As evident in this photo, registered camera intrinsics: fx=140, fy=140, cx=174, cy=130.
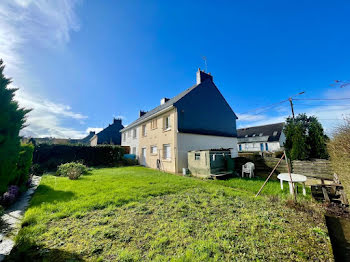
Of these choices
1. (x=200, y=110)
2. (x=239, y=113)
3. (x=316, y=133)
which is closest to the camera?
(x=316, y=133)

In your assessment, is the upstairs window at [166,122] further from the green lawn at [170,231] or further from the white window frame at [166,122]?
the green lawn at [170,231]

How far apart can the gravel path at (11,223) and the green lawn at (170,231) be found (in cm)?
14

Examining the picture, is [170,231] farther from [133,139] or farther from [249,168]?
[133,139]

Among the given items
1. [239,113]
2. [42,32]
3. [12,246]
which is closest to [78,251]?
[12,246]

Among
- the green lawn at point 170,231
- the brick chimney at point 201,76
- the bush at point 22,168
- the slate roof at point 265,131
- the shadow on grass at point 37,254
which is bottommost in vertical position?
the green lawn at point 170,231

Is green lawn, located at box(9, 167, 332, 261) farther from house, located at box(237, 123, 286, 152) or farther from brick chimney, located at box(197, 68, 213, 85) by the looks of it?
house, located at box(237, 123, 286, 152)

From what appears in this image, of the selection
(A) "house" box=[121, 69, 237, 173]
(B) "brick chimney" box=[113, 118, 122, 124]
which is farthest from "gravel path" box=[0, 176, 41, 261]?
(B) "brick chimney" box=[113, 118, 122, 124]

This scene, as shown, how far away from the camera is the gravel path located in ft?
8.11

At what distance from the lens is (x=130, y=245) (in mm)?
2623

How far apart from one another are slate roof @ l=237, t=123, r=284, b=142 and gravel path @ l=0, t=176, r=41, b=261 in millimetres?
38243

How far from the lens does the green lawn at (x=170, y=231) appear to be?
2387 mm

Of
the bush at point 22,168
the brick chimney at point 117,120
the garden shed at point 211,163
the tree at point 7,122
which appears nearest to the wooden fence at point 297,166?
the garden shed at point 211,163

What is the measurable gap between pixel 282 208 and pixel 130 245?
4579mm

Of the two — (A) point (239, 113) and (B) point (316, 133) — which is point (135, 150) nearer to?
(A) point (239, 113)
